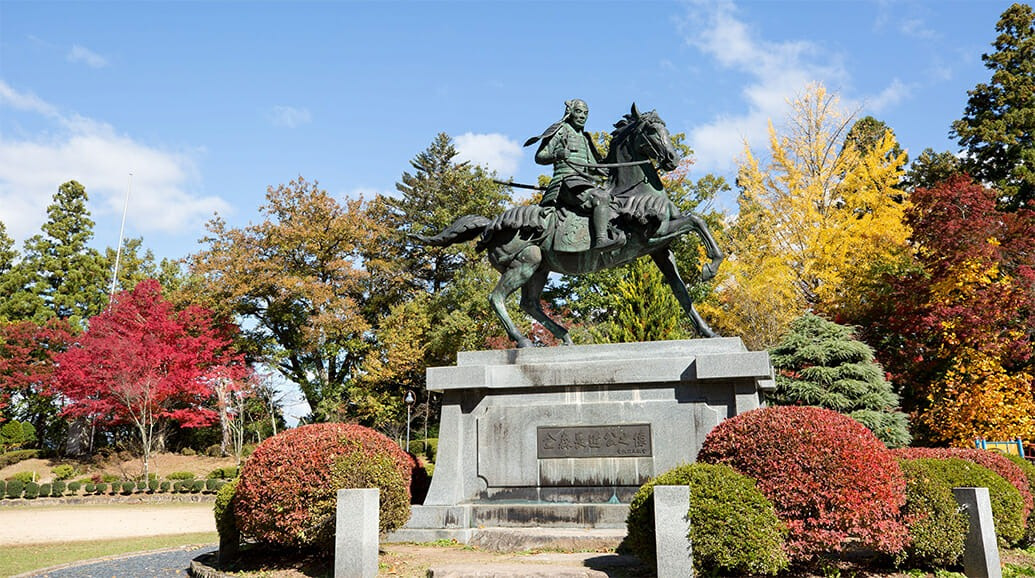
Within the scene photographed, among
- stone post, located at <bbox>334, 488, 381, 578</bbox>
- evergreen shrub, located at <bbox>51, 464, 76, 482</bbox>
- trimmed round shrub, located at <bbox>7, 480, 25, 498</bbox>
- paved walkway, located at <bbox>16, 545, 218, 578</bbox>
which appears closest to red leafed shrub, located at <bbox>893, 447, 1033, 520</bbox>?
stone post, located at <bbox>334, 488, 381, 578</bbox>

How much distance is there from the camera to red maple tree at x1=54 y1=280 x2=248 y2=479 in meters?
25.9

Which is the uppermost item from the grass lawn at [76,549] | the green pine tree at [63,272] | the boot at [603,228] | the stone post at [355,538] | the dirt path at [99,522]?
the green pine tree at [63,272]

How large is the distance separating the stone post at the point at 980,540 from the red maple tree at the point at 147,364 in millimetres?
25165

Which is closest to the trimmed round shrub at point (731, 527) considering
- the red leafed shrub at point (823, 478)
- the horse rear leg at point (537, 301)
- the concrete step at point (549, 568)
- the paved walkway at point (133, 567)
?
the red leafed shrub at point (823, 478)

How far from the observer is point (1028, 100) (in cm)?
2548

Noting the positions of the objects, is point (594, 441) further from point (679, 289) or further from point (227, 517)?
point (227, 517)

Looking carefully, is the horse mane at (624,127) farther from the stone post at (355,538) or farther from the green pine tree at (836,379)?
the green pine tree at (836,379)

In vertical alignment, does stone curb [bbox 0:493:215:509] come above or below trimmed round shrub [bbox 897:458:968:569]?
below

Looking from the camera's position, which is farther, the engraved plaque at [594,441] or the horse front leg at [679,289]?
the horse front leg at [679,289]

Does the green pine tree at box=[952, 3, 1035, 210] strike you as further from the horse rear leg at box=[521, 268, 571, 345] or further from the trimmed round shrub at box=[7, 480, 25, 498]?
the trimmed round shrub at box=[7, 480, 25, 498]

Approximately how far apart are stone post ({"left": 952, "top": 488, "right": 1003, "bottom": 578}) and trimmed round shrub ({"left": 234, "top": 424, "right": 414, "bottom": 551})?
550cm

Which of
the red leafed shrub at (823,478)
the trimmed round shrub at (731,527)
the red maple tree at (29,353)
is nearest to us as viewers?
the trimmed round shrub at (731,527)

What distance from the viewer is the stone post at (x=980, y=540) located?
6.58 metres

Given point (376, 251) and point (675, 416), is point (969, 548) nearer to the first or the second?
point (675, 416)
